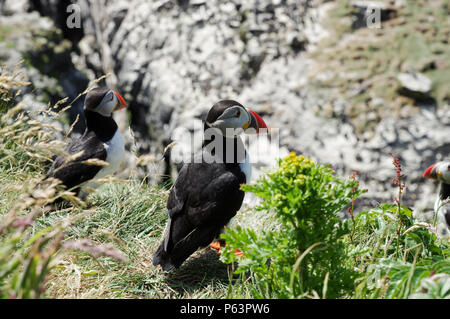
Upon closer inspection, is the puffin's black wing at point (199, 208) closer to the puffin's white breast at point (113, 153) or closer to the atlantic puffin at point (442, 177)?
the puffin's white breast at point (113, 153)

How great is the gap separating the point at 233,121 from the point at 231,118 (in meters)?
0.03

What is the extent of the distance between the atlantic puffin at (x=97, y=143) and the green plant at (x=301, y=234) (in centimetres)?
213

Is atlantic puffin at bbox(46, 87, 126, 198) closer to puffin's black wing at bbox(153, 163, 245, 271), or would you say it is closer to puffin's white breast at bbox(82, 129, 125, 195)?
puffin's white breast at bbox(82, 129, 125, 195)

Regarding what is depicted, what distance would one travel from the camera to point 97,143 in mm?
4027

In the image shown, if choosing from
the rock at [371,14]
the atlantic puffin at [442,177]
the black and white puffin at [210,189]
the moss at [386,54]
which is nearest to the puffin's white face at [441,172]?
the atlantic puffin at [442,177]

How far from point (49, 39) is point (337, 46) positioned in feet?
16.4

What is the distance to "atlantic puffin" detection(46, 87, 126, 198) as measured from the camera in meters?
3.89

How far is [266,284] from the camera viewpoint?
2.21 meters

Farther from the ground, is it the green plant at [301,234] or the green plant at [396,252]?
the green plant at [301,234]

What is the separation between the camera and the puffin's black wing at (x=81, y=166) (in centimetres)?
385

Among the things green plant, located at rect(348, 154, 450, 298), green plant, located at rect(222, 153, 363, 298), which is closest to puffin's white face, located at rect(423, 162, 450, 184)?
green plant, located at rect(348, 154, 450, 298)

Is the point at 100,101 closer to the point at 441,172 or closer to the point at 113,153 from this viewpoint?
the point at 113,153

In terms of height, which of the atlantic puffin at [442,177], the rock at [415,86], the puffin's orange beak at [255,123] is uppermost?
the puffin's orange beak at [255,123]

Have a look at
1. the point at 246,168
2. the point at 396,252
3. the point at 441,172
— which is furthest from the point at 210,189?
the point at 441,172
